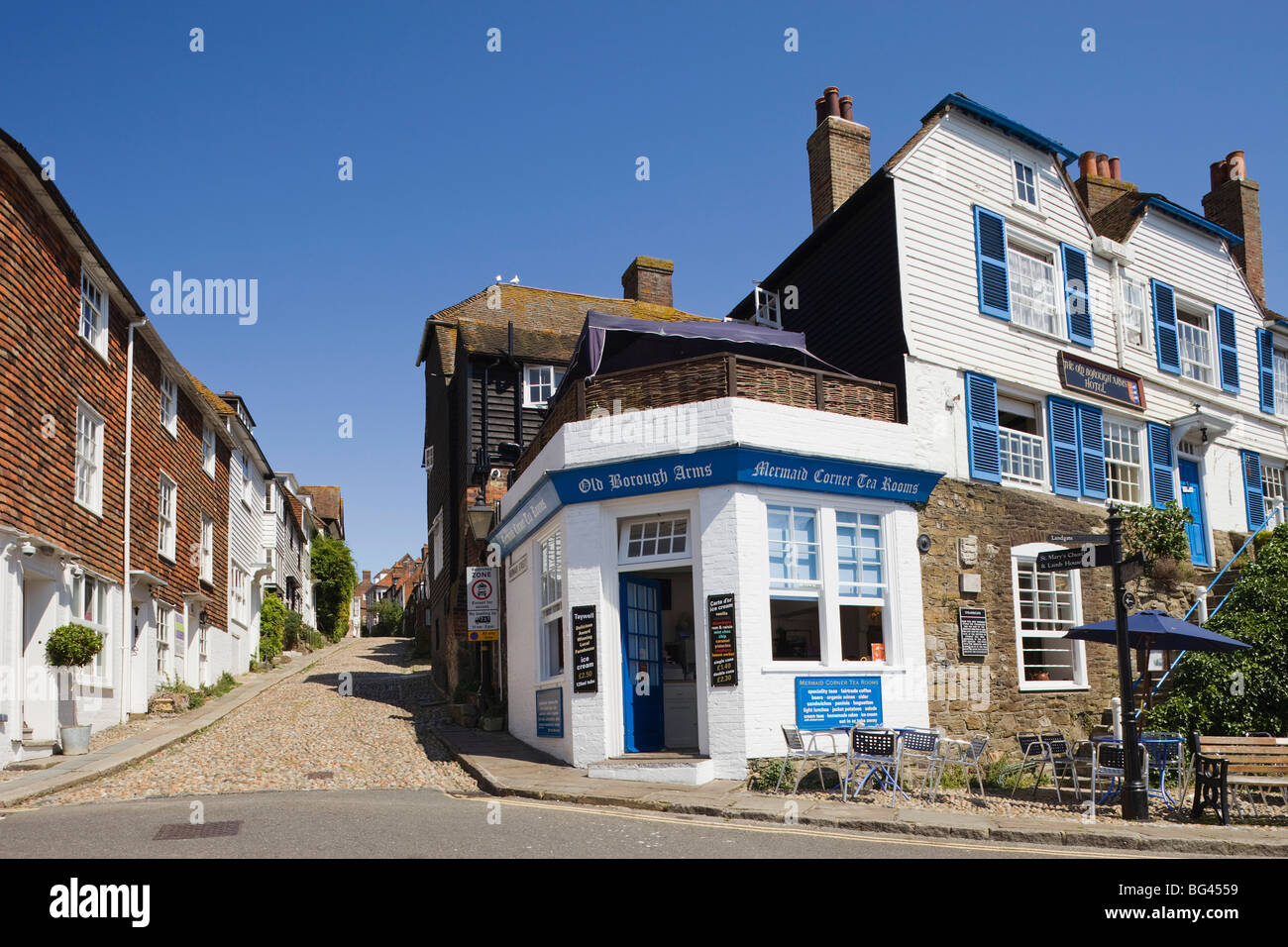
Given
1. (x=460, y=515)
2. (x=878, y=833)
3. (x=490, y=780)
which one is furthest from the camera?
(x=460, y=515)

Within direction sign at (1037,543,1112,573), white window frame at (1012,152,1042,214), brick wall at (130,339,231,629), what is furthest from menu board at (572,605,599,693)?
white window frame at (1012,152,1042,214)

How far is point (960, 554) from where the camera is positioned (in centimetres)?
1548

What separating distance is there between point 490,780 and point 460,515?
1198 cm

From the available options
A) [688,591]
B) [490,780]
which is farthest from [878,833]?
[688,591]

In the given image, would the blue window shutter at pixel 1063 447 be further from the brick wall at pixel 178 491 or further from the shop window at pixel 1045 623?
the brick wall at pixel 178 491

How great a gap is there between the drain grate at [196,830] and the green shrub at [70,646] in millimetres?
6197

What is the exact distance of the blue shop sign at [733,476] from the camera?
13.5m

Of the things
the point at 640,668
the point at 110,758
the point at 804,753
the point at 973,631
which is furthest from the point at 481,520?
the point at 973,631

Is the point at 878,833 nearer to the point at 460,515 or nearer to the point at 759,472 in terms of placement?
the point at 759,472

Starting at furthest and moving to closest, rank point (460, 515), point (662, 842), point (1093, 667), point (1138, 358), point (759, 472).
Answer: point (460, 515)
point (1138, 358)
point (1093, 667)
point (759, 472)
point (662, 842)

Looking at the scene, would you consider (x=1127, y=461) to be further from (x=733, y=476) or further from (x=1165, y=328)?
(x=733, y=476)

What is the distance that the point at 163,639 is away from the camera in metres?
21.6

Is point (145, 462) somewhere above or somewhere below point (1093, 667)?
above

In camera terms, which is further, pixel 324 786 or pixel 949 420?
pixel 949 420
